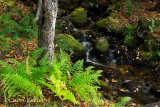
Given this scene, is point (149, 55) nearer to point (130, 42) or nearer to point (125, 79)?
point (130, 42)

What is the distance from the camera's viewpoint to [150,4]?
13.2 metres

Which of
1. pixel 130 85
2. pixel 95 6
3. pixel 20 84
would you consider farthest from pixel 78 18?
pixel 20 84

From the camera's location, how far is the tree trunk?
11.0ft

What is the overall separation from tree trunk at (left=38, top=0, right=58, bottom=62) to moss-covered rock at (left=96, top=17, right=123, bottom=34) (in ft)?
24.9

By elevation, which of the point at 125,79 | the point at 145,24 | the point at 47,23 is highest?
the point at 145,24

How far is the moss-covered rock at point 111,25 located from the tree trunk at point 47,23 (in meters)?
7.60

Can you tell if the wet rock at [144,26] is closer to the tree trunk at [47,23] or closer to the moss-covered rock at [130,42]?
the moss-covered rock at [130,42]

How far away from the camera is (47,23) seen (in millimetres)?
3494

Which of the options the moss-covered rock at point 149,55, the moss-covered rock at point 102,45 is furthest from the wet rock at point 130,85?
the moss-covered rock at point 102,45

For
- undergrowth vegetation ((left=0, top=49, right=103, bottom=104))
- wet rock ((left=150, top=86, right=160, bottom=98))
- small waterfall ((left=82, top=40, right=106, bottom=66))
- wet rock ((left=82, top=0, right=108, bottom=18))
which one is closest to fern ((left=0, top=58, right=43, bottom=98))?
undergrowth vegetation ((left=0, top=49, right=103, bottom=104))

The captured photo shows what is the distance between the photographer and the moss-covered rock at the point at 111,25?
34.5 feet

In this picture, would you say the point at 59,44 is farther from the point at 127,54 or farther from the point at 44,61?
the point at 127,54

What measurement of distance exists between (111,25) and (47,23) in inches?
316

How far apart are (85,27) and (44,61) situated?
8524 mm
